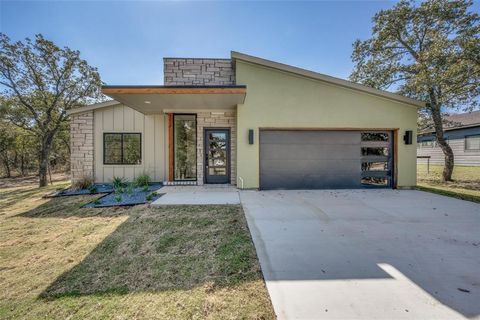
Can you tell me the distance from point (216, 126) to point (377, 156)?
→ 6.22m

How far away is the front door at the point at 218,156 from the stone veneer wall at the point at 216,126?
16 centimetres

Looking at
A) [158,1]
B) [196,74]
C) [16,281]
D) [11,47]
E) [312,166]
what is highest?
[158,1]

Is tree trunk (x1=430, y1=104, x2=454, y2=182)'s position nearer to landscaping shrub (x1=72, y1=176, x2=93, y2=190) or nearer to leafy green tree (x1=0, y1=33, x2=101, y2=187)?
landscaping shrub (x1=72, y1=176, x2=93, y2=190)

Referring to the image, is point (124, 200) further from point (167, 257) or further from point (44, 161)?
point (44, 161)

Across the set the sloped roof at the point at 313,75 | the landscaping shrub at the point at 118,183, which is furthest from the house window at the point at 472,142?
the landscaping shrub at the point at 118,183

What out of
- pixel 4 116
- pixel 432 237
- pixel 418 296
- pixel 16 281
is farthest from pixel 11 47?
pixel 432 237

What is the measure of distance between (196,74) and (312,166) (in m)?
5.83

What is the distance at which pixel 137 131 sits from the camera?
864 cm

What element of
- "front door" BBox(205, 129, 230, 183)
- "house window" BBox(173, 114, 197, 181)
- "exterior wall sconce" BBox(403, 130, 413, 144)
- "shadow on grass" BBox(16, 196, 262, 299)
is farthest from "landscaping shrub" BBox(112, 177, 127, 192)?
"exterior wall sconce" BBox(403, 130, 413, 144)

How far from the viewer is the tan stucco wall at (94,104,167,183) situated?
8562 millimetres

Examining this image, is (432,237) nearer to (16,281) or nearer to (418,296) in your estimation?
(418,296)

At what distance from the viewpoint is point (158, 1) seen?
7191 mm

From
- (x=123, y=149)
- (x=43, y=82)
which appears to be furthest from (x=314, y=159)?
(x=43, y=82)

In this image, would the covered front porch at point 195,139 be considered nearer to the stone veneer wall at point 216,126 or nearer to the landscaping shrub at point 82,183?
the stone veneer wall at point 216,126
